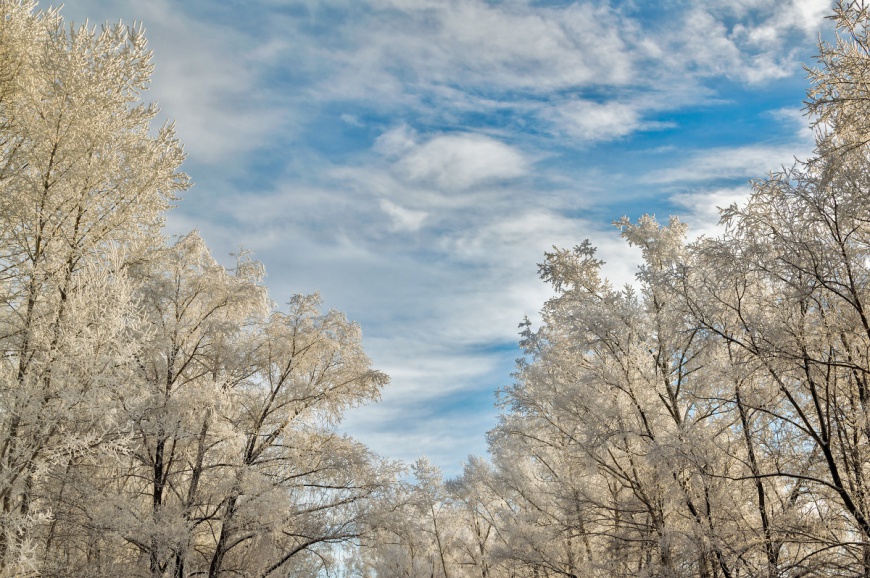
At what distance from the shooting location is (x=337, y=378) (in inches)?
586

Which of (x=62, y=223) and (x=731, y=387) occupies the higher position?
(x=62, y=223)

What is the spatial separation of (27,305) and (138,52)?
4.92 meters

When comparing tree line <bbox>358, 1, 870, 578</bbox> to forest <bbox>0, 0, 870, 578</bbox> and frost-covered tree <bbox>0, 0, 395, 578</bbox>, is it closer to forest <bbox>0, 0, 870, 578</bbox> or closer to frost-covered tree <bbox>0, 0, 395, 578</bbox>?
forest <bbox>0, 0, 870, 578</bbox>

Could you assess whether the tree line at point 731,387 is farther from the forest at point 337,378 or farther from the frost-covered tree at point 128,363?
the frost-covered tree at point 128,363

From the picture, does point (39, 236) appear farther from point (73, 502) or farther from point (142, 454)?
point (142, 454)

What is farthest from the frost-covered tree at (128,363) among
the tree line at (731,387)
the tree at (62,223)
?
the tree line at (731,387)

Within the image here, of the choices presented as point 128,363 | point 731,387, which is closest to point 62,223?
point 128,363

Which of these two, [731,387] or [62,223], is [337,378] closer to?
[62,223]

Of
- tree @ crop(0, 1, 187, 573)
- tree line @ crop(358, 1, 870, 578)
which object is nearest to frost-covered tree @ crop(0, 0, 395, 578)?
tree @ crop(0, 1, 187, 573)

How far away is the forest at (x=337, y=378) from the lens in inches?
300

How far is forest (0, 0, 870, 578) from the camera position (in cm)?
761

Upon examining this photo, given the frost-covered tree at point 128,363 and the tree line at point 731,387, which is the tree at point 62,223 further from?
the tree line at point 731,387

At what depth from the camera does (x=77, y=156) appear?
9.32 meters

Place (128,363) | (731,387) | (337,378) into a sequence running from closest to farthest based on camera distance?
(128,363)
(731,387)
(337,378)
